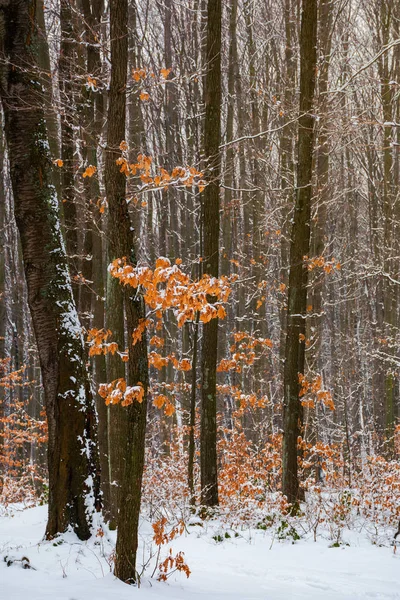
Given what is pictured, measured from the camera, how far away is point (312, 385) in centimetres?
916

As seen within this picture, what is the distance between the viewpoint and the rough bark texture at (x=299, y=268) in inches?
326

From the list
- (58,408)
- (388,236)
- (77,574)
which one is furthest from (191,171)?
(388,236)

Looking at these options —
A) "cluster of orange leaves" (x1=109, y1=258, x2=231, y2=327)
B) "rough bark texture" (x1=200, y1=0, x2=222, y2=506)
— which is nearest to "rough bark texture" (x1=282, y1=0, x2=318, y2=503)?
"rough bark texture" (x1=200, y1=0, x2=222, y2=506)

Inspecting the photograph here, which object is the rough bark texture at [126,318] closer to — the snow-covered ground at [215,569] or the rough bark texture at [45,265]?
the snow-covered ground at [215,569]

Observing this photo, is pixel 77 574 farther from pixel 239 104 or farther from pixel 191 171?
pixel 239 104

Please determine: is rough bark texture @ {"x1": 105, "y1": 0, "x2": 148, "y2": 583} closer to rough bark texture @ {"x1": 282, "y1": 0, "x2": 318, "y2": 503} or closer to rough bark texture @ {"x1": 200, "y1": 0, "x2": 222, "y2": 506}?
rough bark texture @ {"x1": 200, "y1": 0, "x2": 222, "y2": 506}

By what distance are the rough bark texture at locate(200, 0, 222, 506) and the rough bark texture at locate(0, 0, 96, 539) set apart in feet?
9.76

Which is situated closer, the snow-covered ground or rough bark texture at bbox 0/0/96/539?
the snow-covered ground

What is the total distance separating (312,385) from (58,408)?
4.79m

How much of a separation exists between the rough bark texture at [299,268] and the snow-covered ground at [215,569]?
1.27 m

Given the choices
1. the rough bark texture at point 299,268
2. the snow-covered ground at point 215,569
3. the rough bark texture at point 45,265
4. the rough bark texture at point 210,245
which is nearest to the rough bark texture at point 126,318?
the snow-covered ground at point 215,569

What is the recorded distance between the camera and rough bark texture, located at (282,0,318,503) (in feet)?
27.2

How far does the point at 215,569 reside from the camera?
6.07m

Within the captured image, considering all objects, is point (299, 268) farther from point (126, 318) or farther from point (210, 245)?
point (126, 318)
